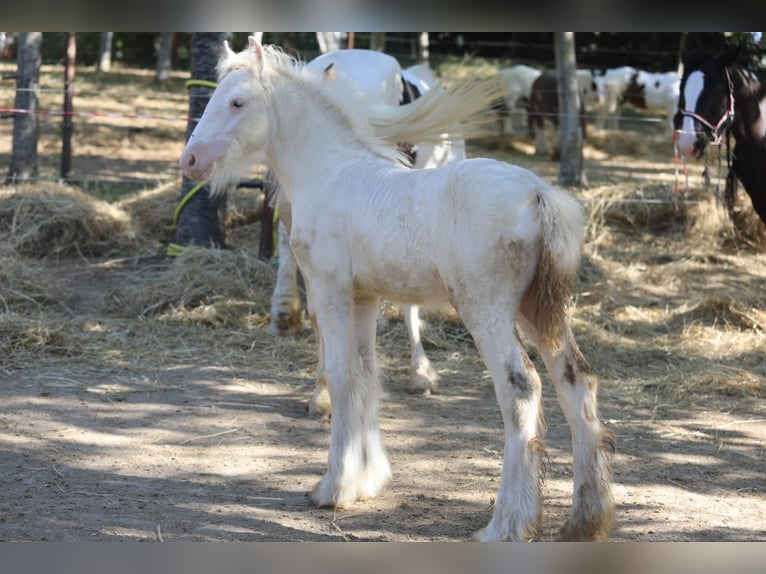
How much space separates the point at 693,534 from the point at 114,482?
8.39ft

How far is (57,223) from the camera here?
27.3ft

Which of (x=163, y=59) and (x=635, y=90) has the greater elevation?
(x=163, y=59)

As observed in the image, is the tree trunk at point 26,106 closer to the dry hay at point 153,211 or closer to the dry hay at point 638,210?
the dry hay at point 153,211

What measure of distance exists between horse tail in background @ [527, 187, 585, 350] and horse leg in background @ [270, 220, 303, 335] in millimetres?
3285

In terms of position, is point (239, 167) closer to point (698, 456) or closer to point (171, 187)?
point (698, 456)

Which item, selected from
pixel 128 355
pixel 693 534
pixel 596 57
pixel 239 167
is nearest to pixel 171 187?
pixel 128 355

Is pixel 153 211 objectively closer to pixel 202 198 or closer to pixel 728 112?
pixel 202 198

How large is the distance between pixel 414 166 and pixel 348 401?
2548 millimetres

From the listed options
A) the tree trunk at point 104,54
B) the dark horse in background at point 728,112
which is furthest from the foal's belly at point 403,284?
the tree trunk at point 104,54

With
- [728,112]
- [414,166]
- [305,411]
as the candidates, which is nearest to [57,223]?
[414,166]

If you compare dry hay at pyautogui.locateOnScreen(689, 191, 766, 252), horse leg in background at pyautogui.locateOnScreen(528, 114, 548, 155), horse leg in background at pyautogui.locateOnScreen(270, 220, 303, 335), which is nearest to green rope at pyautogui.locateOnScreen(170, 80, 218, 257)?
horse leg in background at pyautogui.locateOnScreen(270, 220, 303, 335)

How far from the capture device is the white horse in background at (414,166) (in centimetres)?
526

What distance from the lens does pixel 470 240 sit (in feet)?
10.7

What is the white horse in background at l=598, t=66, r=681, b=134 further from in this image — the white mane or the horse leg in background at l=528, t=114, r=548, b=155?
the white mane
